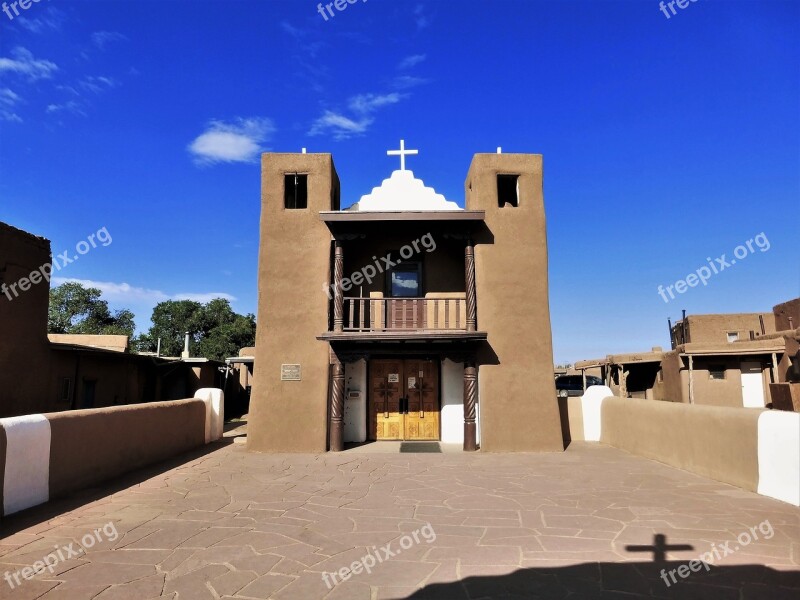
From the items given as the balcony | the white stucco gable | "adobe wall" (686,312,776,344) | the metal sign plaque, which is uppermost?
the white stucco gable

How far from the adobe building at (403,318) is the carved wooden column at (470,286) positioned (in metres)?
0.04

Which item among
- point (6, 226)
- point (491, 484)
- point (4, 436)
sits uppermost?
point (6, 226)

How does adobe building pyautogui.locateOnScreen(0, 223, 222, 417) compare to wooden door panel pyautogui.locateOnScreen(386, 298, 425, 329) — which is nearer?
adobe building pyautogui.locateOnScreen(0, 223, 222, 417)

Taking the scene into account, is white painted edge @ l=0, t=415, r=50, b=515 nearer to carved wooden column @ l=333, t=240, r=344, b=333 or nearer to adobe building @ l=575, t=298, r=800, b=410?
carved wooden column @ l=333, t=240, r=344, b=333

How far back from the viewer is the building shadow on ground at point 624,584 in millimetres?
4418

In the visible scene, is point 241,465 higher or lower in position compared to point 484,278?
lower

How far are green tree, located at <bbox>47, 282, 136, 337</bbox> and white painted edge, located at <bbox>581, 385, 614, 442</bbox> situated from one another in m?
44.0

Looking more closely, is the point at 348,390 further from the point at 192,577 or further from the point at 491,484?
the point at 192,577

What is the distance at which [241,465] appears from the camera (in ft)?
35.7

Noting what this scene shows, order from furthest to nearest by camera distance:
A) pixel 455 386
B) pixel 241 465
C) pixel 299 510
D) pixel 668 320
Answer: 1. pixel 668 320
2. pixel 455 386
3. pixel 241 465
4. pixel 299 510

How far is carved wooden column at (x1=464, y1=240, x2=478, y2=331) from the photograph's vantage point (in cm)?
1270

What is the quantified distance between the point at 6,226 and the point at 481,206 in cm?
1376

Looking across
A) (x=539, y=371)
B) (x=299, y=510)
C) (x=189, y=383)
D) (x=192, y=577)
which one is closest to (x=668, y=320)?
(x=539, y=371)

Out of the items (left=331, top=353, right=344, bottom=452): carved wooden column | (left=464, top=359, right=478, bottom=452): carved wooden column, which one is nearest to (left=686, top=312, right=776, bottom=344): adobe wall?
(left=464, top=359, right=478, bottom=452): carved wooden column
